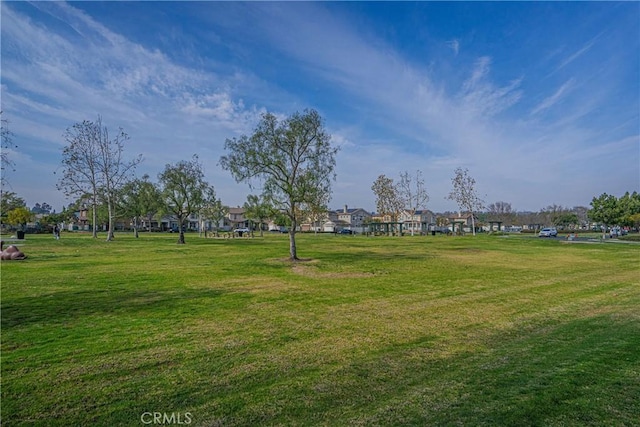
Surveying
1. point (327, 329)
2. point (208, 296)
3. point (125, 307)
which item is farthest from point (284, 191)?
point (327, 329)

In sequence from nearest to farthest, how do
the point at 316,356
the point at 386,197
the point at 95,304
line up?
the point at 316,356 → the point at 95,304 → the point at 386,197

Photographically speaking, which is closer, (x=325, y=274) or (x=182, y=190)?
(x=325, y=274)

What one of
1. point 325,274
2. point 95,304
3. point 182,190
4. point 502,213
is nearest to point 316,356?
point 95,304

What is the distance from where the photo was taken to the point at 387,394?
14.5 ft

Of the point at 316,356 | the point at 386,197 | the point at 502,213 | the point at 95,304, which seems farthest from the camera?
the point at 502,213

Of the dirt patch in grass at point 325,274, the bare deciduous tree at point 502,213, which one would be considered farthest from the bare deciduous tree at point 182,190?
the bare deciduous tree at point 502,213

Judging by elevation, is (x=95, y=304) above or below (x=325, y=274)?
above

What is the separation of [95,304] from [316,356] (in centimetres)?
683

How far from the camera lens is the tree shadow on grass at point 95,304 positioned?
7895mm

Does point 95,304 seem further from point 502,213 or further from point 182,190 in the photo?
point 502,213

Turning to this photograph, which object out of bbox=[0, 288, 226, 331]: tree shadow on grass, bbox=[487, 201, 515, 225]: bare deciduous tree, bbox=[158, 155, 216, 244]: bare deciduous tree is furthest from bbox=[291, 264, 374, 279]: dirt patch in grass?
bbox=[487, 201, 515, 225]: bare deciduous tree

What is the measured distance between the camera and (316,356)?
578 centimetres

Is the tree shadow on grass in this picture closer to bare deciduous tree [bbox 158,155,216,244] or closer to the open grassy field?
the open grassy field

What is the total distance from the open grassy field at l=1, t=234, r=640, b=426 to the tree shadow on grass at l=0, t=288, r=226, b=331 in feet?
0.18
